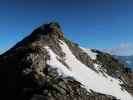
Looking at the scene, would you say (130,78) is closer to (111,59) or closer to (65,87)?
(111,59)

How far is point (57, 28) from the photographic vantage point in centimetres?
6669

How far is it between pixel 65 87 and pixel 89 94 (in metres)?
5.37

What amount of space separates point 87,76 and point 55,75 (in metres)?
11.0

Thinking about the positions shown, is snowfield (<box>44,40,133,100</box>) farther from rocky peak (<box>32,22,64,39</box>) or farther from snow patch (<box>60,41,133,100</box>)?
rocky peak (<box>32,22,64,39</box>)

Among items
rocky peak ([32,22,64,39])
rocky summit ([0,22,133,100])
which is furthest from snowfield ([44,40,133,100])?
rocky peak ([32,22,64,39])

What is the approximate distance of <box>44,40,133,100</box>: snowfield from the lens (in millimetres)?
49844

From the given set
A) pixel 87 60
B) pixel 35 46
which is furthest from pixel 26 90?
pixel 87 60

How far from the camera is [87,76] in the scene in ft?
181

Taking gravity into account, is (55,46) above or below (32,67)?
above

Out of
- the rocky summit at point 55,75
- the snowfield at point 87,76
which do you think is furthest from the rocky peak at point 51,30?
the snowfield at point 87,76

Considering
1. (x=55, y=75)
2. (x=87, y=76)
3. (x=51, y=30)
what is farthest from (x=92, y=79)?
(x=51, y=30)

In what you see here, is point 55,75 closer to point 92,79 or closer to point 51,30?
point 92,79

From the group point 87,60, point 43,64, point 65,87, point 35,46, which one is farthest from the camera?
point 87,60

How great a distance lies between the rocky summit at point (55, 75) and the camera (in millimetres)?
44031
